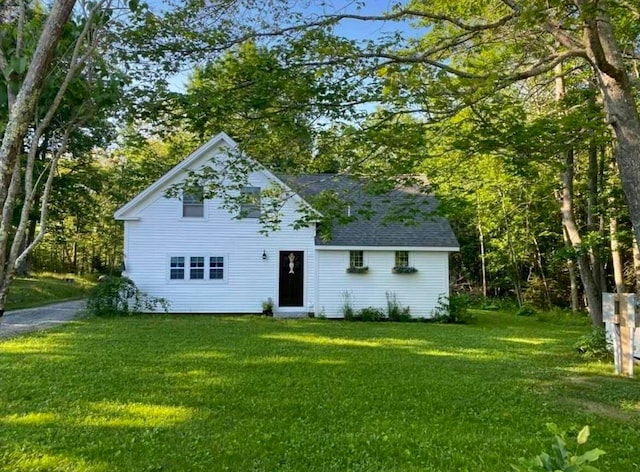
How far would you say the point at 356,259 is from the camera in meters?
16.4

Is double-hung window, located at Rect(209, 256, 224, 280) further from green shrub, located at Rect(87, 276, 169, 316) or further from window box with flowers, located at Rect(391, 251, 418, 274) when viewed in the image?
window box with flowers, located at Rect(391, 251, 418, 274)

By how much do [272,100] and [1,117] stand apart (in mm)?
3343

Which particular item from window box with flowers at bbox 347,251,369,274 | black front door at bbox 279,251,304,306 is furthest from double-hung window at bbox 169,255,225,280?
window box with flowers at bbox 347,251,369,274

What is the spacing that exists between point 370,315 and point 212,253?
536 centimetres

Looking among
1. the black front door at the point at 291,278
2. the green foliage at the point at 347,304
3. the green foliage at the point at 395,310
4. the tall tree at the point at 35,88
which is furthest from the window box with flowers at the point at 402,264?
the tall tree at the point at 35,88

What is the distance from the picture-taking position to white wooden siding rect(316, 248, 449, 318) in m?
16.2

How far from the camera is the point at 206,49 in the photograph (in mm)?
5309

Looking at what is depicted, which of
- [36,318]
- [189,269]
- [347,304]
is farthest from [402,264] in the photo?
[36,318]

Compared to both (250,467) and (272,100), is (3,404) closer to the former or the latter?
(250,467)

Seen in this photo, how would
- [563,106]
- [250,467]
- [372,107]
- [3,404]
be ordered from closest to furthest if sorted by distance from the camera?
1. [250,467]
2. [3,404]
3. [372,107]
4. [563,106]

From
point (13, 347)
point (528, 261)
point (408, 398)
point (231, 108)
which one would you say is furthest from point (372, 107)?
point (528, 261)

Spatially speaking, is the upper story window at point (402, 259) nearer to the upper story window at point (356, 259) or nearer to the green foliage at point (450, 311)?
the upper story window at point (356, 259)

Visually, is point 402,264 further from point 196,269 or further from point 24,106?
point 24,106

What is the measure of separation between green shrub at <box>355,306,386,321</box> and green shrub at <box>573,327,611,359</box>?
721 cm
